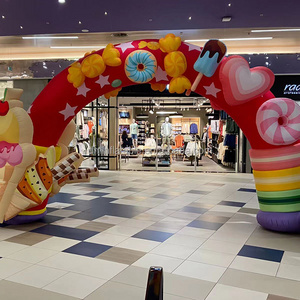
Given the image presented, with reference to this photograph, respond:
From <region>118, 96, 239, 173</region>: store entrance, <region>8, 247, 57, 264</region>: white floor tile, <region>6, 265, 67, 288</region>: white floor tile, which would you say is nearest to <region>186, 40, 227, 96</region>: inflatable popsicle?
<region>8, 247, 57, 264</region>: white floor tile

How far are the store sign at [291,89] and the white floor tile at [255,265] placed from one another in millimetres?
7870

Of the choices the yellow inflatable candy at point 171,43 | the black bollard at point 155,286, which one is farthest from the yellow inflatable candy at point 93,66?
the black bollard at point 155,286

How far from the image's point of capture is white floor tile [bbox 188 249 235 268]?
11.7ft

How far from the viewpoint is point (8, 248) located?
155 inches

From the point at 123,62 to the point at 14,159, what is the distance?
1.87m

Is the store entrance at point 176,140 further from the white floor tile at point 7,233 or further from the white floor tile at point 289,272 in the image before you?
the white floor tile at point 289,272

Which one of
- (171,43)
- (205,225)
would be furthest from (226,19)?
(205,225)

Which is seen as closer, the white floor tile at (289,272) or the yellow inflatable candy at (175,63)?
the white floor tile at (289,272)

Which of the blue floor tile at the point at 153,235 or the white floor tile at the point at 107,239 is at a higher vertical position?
the white floor tile at the point at 107,239

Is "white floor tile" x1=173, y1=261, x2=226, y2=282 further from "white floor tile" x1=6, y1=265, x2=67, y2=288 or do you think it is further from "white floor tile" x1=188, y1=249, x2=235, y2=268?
"white floor tile" x1=6, y1=265, x2=67, y2=288

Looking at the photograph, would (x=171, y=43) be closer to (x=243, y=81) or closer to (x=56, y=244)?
(x=243, y=81)

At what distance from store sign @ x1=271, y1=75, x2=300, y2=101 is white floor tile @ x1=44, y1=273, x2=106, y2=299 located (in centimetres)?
892

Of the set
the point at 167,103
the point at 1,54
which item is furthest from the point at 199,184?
the point at 167,103

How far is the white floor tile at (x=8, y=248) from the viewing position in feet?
12.4
